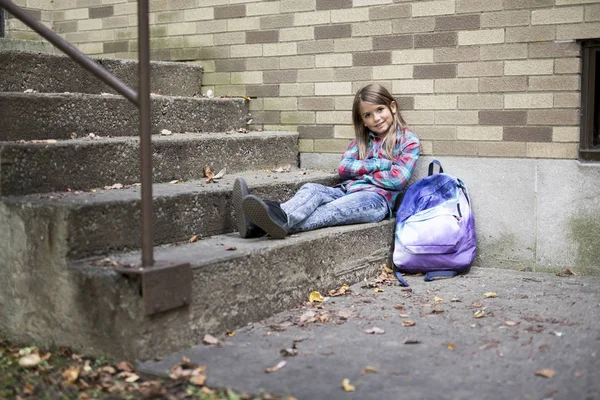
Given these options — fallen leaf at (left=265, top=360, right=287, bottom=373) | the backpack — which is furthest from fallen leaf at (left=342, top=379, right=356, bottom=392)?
the backpack

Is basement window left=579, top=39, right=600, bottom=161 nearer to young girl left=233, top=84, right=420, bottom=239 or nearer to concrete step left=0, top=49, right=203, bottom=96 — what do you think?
Result: young girl left=233, top=84, right=420, bottom=239

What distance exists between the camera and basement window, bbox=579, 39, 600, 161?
474 centimetres

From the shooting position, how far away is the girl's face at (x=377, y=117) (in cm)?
515

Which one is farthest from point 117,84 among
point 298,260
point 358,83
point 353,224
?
point 358,83

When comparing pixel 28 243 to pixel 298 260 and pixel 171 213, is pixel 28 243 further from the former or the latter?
pixel 298 260

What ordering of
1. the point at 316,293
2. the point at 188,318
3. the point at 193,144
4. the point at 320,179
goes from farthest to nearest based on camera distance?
the point at 320,179 < the point at 193,144 < the point at 316,293 < the point at 188,318

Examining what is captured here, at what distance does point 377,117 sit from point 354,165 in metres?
0.38

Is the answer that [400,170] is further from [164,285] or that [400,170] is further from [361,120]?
[164,285]

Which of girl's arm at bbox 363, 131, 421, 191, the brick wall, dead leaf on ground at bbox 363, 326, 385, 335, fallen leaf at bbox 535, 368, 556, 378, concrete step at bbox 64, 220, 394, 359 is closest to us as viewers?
fallen leaf at bbox 535, 368, 556, 378

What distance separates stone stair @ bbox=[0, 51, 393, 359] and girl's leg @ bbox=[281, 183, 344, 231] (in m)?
0.16

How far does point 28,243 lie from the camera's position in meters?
3.53

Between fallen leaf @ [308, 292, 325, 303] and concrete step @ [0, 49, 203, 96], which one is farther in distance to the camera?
concrete step @ [0, 49, 203, 96]

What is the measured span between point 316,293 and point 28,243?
1.61 metres

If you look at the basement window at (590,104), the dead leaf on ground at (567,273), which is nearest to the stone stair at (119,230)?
the dead leaf on ground at (567,273)
